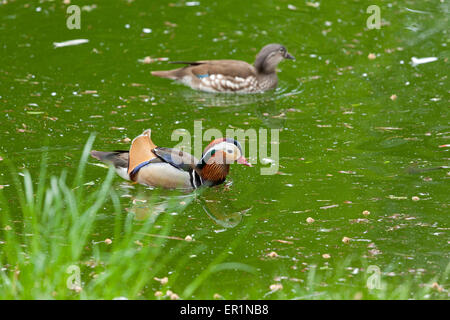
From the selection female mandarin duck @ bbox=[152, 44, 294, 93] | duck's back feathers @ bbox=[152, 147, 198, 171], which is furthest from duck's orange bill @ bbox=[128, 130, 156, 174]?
female mandarin duck @ bbox=[152, 44, 294, 93]

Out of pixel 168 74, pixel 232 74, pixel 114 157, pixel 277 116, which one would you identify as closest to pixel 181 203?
pixel 114 157

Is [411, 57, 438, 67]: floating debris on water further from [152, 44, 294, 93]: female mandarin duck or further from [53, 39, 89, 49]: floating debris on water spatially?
[53, 39, 89, 49]: floating debris on water

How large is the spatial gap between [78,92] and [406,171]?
485cm

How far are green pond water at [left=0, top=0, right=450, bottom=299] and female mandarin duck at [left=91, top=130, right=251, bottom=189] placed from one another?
0.48 ft

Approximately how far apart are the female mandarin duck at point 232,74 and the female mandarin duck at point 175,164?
11.0 feet

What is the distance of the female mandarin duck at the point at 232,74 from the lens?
11719 mm

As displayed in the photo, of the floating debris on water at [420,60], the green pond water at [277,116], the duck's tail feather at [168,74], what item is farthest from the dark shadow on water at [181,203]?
the floating debris on water at [420,60]

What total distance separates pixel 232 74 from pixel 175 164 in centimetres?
358

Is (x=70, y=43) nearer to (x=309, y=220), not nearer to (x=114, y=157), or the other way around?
(x=114, y=157)

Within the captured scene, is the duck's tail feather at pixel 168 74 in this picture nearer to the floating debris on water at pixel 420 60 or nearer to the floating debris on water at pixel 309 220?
the floating debris on water at pixel 420 60

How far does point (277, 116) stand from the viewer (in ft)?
35.1

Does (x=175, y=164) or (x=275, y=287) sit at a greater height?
(x=175, y=164)
